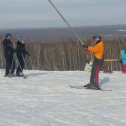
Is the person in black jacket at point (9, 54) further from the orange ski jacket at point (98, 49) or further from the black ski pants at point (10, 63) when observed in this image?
the orange ski jacket at point (98, 49)

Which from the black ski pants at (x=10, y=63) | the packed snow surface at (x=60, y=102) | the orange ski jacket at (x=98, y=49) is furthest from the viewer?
the black ski pants at (x=10, y=63)

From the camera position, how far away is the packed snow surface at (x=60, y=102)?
1007 centimetres

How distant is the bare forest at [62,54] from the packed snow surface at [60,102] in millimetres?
3878

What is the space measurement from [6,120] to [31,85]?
554 centimetres

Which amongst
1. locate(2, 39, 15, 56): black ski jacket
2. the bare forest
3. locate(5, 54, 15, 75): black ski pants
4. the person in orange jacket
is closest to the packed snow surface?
the person in orange jacket

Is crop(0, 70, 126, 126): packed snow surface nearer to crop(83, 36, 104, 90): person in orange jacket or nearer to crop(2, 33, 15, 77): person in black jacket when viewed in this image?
crop(83, 36, 104, 90): person in orange jacket

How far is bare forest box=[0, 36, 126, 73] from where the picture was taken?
21.3 m

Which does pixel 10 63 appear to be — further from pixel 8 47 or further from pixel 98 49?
pixel 98 49

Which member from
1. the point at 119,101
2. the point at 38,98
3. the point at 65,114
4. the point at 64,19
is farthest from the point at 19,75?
the point at 65,114

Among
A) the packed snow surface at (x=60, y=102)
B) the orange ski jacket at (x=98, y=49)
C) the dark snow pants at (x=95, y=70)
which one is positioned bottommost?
the packed snow surface at (x=60, y=102)

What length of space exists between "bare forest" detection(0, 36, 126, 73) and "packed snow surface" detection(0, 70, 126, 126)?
3878 millimetres

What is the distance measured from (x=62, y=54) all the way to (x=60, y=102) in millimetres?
9976

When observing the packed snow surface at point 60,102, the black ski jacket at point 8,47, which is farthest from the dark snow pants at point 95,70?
the black ski jacket at point 8,47

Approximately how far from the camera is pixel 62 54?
22.0 m
